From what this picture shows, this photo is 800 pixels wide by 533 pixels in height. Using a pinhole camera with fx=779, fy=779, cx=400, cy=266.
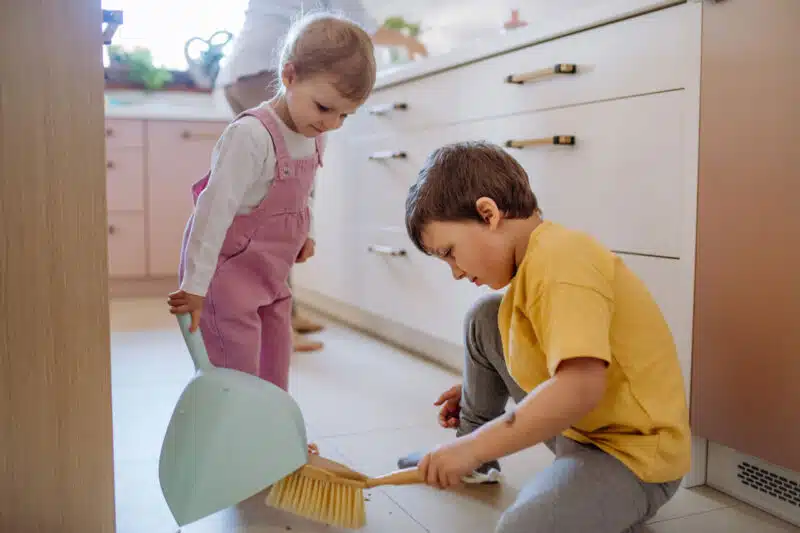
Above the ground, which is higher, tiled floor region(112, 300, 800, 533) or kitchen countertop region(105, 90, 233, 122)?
kitchen countertop region(105, 90, 233, 122)

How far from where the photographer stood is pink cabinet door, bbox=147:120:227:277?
3230 mm

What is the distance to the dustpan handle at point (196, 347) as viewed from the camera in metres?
0.96

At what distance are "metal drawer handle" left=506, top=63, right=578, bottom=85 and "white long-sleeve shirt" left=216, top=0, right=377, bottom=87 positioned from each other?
587 millimetres

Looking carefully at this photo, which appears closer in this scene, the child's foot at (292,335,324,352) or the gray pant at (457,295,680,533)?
the gray pant at (457,295,680,533)

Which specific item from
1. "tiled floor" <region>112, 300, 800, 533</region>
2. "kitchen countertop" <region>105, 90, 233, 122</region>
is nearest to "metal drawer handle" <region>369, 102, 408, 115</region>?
"tiled floor" <region>112, 300, 800, 533</region>

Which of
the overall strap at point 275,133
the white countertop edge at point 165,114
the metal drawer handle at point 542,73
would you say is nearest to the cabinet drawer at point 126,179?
the white countertop edge at point 165,114

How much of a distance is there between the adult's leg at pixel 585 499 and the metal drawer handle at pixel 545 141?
668mm

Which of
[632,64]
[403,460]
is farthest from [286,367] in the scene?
[632,64]

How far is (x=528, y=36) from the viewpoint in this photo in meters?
1.51

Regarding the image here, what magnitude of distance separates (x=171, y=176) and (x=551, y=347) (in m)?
2.78

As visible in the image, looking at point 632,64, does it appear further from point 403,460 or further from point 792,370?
point 403,460

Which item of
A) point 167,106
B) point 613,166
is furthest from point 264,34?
point 167,106

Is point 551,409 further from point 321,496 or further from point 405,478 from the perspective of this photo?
point 321,496

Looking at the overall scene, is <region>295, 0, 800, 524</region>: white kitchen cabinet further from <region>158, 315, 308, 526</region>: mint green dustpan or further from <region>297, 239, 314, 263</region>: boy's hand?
<region>158, 315, 308, 526</region>: mint green dustpan
